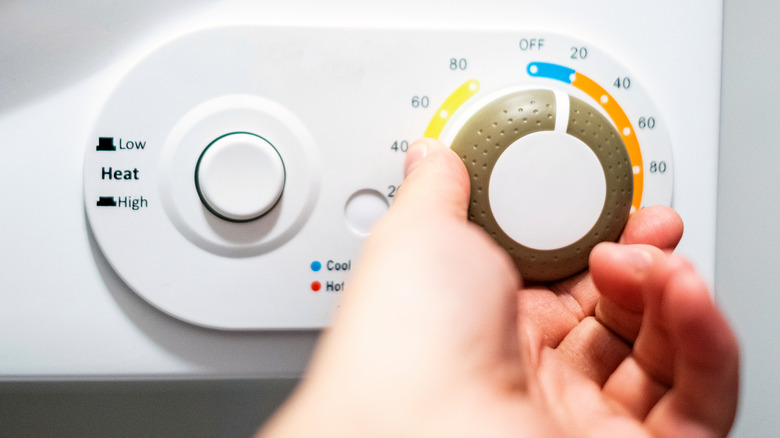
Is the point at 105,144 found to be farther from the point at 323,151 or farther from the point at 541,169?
the point at 541,169

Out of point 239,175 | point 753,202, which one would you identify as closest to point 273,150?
point 239,175

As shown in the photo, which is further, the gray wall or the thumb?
the gray wall

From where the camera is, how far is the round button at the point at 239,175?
272 mm

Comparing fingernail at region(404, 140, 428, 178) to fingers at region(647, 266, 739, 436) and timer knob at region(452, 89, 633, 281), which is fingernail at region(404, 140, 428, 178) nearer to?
timer knob at region(452, 89, 633, 281)

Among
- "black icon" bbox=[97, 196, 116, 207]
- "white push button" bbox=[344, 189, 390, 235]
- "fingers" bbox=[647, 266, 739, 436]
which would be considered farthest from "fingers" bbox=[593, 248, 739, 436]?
"black icon" bbox=[97, 196, 116, 207]

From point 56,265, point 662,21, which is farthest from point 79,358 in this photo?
point 662,21

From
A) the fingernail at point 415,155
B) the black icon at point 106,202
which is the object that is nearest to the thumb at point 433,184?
the fingernail at point 415,155

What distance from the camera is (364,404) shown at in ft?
0.61

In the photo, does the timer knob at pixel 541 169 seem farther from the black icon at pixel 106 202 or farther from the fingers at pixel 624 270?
the black icon at pixel 106 202

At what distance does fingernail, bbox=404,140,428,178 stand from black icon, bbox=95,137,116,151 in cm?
15

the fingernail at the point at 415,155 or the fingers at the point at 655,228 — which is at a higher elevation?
the fingernail at the point at 415,155

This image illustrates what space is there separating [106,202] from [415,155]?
6.2 inches

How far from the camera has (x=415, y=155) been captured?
0.90 feet

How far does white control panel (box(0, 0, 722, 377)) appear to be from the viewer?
28cm
